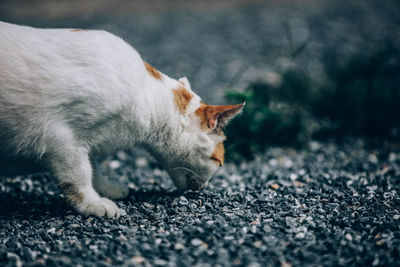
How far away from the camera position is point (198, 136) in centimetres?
277

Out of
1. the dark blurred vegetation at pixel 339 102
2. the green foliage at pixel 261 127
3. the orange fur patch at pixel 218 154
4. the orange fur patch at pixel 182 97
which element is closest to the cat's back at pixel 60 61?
the orange fur patch at pixel 182 97

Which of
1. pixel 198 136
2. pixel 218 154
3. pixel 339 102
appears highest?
pixel 339 102

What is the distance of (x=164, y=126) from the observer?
272cm

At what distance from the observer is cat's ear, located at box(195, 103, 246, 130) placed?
8.80 ft

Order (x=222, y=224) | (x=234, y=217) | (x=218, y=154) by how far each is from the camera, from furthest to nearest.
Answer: (x=218, y=154) → (x=234, y=217) → (x=222, y=224)

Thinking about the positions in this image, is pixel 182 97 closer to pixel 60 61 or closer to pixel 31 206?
pixel 60 61

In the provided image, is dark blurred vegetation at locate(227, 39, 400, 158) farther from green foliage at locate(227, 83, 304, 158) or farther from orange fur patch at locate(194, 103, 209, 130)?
orange fur patch at locate(194, 103, 209, 130)

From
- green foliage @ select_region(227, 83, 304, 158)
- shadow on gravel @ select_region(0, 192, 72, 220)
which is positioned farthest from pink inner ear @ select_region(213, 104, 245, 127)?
green foliage @ select_region(227, 83, 304, 158)

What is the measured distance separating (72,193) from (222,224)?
1.06m

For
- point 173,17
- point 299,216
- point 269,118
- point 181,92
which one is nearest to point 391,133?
point 269,118

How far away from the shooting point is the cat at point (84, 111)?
7.68ft

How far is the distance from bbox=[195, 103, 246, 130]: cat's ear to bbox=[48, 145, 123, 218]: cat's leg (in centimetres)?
89

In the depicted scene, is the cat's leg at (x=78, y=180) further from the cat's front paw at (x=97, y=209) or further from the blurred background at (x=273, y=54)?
the blurred background at (x=273, y=54)

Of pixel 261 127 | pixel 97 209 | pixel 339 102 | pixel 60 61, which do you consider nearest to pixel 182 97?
pixel 60 61
